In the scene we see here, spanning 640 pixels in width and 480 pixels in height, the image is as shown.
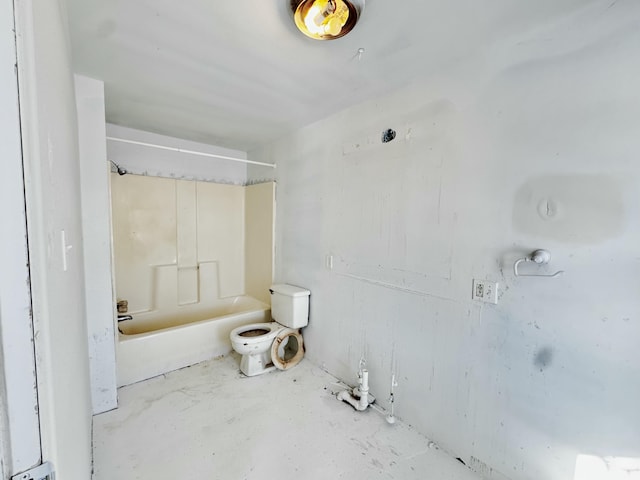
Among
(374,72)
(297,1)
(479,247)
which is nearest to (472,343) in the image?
(479,247)

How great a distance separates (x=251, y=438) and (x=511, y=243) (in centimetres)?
197

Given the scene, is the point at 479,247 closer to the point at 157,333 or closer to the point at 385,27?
the point at 385,27

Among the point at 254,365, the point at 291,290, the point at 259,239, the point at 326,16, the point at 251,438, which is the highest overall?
the point at 326,16

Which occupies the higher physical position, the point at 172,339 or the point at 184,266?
the point at 184,266

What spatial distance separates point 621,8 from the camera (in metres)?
1.14

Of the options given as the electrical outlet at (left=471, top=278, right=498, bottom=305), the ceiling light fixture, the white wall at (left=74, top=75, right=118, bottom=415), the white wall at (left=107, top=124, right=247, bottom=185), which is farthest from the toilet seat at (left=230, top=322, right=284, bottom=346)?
the ceiling light fixture

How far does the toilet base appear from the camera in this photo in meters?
2.47

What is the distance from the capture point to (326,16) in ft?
4.05

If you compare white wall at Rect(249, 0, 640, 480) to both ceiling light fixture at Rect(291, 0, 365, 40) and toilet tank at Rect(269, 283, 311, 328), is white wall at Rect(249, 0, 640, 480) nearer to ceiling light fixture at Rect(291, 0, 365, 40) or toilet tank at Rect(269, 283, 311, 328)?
toilet tank at Rect(269, 283, 311, 328)

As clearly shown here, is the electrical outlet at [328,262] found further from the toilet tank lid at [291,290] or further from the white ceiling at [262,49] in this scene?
the white ceiling at [262,49]

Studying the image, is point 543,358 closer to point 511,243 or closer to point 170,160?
point 511,243

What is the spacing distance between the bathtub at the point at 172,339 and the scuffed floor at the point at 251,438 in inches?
6.4

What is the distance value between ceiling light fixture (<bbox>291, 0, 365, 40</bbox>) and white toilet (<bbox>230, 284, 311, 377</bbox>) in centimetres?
201

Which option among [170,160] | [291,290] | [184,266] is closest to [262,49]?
[291,290]
